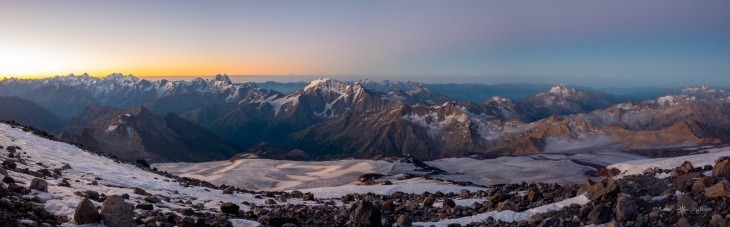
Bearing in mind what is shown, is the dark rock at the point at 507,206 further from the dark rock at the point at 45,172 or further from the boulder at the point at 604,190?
the dark rock at the point at 45,172

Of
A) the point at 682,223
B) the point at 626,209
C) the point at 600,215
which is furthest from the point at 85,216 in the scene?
the point at 682,223

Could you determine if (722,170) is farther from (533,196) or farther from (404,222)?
(404,222)

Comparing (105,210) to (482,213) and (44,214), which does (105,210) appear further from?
(482,213)

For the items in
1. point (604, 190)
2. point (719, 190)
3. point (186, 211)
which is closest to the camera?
point (719, 190)

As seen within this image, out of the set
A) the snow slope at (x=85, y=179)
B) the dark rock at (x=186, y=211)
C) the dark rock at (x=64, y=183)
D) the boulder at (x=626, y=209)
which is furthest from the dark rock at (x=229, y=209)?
the boulder at (x=626, y=209)

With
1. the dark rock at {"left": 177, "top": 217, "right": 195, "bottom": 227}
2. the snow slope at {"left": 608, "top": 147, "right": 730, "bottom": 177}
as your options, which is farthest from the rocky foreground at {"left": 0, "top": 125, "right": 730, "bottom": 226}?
the snow slope at {"left": 608, "top": 147, "right": 730, "bottom": 177}

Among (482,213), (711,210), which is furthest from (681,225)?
(482,213)
